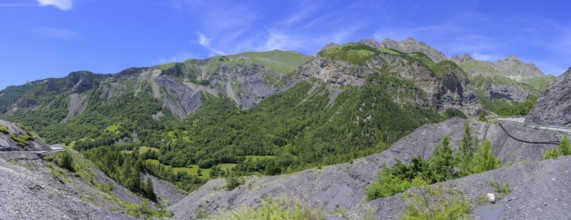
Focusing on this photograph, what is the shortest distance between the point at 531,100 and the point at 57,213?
4096 inches

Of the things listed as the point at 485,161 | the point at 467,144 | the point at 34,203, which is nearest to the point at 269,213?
the point at 34,203

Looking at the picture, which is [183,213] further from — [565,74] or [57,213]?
[565,74]

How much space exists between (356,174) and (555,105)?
30.6 m

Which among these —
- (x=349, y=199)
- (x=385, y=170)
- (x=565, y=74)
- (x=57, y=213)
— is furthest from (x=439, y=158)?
(x=57, y=213)

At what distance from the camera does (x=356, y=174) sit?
6356 centimetres

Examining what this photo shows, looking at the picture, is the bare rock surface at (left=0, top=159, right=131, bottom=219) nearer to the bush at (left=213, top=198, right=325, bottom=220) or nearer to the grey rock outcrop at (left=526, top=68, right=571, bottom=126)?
the bush at (left=213, top=198, right=325, bottom=220)

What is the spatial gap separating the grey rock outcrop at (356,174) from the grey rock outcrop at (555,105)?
7.16 meters

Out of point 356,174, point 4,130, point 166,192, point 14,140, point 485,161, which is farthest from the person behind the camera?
point 166,192

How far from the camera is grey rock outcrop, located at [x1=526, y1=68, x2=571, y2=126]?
183 feet

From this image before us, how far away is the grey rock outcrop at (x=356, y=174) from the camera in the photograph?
5206 cm

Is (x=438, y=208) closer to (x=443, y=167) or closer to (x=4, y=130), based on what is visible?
(x=443, y=167)

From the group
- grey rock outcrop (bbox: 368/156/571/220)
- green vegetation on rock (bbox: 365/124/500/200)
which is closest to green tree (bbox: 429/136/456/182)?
green vegetation on rock (bbox: 365/124/500/200)

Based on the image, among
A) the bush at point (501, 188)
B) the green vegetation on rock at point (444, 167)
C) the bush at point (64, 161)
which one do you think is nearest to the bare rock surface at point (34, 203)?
the bush at point (501, 188)

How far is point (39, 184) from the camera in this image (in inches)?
1224
